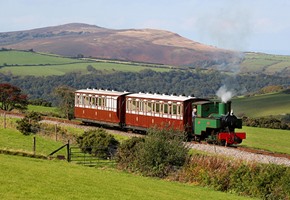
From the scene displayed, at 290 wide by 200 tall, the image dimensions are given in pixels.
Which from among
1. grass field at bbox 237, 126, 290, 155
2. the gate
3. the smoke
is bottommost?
grass field at bbox 237, 126, 290, 155

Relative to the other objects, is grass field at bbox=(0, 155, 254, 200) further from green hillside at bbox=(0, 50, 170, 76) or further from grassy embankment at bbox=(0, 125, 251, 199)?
green hillside at bbox=(0, 50, 170, 76)

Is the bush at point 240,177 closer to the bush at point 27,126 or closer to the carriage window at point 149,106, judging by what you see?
the carriage window at point 149,106

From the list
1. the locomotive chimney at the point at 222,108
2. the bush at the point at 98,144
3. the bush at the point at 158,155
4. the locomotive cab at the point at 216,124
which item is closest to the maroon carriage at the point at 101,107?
the bush at the point at 98,144

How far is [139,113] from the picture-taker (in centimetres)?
4312

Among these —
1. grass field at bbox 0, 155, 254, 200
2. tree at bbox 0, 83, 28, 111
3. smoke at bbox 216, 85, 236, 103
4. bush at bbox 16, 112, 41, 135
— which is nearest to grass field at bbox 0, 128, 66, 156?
bush at bbox 16, 112, 41, 135

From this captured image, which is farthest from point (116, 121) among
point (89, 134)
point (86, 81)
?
point (86, 81)

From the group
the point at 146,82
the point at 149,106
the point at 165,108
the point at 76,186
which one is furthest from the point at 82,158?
the point at 146,82

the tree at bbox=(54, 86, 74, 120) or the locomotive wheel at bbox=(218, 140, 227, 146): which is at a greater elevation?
the tree at bbox=(54, 86, 74, 120)

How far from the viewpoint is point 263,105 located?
89812 millimetres

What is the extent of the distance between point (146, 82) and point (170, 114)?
4759 inches

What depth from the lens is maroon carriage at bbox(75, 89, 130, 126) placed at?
45656 mm

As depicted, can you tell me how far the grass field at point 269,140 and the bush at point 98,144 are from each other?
38.1ft

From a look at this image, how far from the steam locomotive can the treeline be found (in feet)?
277

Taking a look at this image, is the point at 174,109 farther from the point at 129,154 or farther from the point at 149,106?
the point at 129,154
